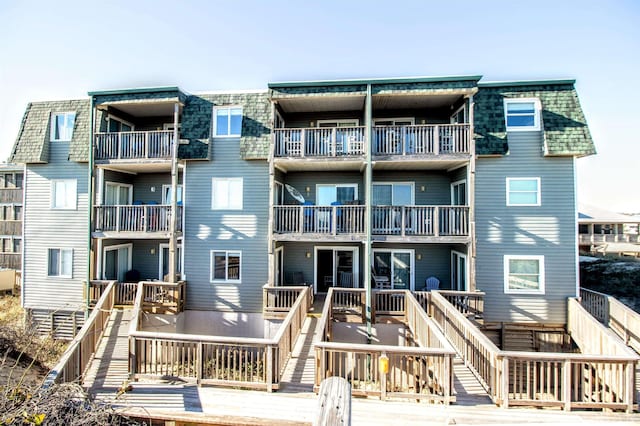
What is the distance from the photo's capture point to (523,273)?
11.7 m

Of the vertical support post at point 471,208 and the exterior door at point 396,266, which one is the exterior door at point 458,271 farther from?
the exterior door at point 396,266

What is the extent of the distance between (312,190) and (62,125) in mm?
11429

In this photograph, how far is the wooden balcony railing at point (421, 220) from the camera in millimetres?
11133

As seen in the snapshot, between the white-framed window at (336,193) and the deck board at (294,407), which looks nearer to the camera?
the deck board at (294,407)

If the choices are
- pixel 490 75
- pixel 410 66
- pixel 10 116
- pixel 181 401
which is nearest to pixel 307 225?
pixel 181 401

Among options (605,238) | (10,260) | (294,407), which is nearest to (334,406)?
(294,407)

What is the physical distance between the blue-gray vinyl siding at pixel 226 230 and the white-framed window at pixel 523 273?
364 inches

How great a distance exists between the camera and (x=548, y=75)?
484 inches

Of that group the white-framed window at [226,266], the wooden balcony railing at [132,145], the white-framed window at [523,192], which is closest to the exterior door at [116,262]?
the wooden balcony railing at [132,145]

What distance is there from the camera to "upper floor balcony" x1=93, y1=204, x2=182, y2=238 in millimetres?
12312

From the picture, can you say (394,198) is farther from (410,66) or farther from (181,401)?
(181,401)

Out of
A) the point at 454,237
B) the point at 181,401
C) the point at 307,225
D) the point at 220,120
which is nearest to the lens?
the point at 181,401

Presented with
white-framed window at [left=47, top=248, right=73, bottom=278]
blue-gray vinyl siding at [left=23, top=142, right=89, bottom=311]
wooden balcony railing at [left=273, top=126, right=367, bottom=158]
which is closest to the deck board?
wooden balcony railing at [left=273, top=126, right=367, bottom=158]

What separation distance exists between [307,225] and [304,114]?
16.5 ft
